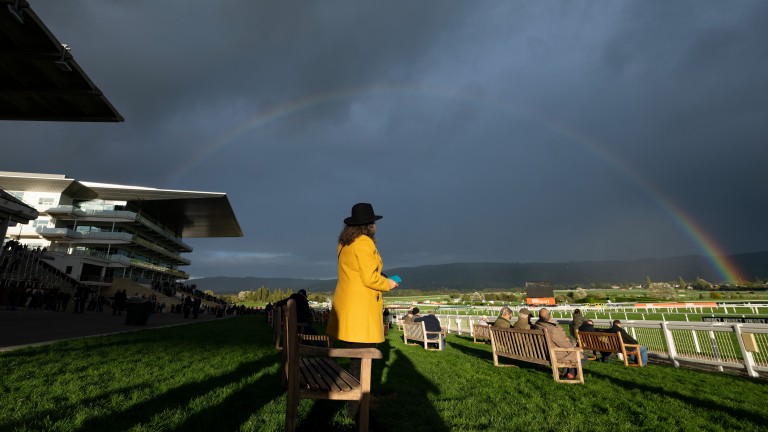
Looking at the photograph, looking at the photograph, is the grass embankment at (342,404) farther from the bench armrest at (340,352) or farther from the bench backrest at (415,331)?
the bench backrest at (415,331)

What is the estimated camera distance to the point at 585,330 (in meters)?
9.82

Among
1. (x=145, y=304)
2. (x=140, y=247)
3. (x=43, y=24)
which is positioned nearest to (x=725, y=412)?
(x=43, y=24)

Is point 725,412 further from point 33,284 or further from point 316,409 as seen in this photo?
point 33,284

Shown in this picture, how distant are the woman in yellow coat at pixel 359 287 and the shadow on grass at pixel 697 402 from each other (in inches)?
180

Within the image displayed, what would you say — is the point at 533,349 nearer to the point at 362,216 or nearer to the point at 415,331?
the point at 362,216

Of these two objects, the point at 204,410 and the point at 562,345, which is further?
the point at 562,345

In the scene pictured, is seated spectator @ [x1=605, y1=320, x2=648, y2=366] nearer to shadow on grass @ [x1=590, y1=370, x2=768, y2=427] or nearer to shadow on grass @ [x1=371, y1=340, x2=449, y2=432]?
shadow on grass @ [x1=590, y1=370, x2=768, y2=427]

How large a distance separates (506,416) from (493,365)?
154 inches

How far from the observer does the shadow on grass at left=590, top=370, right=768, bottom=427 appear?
14.1 ft

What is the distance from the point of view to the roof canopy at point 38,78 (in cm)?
541

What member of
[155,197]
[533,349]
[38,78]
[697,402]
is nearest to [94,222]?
[155,197]

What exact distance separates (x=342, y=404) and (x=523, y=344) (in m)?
4.35

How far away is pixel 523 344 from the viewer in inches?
282

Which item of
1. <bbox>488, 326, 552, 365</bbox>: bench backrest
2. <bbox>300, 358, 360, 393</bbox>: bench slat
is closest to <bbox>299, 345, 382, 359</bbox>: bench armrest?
<bbox>300, 358, 360, 393</bbox>: bench slat
